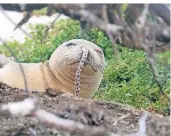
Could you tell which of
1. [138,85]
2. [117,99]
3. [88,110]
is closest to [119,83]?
[138,85]

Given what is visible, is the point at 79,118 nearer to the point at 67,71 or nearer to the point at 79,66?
the point at 79,66

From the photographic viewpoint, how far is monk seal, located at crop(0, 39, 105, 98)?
4207 millimetres

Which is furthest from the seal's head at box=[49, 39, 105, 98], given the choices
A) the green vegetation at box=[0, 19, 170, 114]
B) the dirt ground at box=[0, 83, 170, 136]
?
the dirt ground at box=[0, 83, 170, 136]

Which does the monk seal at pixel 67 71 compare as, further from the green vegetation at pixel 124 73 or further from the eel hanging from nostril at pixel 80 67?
the green vegetation at pixel 124 73

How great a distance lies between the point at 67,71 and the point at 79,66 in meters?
0.28

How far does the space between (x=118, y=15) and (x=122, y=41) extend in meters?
0.11

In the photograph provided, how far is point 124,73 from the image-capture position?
6.36 metres

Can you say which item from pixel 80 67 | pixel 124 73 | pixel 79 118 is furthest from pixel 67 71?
pixel 79 118

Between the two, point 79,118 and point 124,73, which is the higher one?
point 79,118

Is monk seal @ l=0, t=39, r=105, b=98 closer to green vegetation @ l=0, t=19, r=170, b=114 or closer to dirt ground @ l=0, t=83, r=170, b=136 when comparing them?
green vegetation @ l=0, t=19, r=170, b=114

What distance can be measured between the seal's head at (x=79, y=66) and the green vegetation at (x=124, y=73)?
45cm

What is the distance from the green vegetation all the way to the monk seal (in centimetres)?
45

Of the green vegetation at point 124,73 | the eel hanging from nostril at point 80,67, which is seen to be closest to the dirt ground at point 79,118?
the eel hanging from nostril at point 80,67

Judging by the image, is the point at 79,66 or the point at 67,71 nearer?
the point at 79,66
